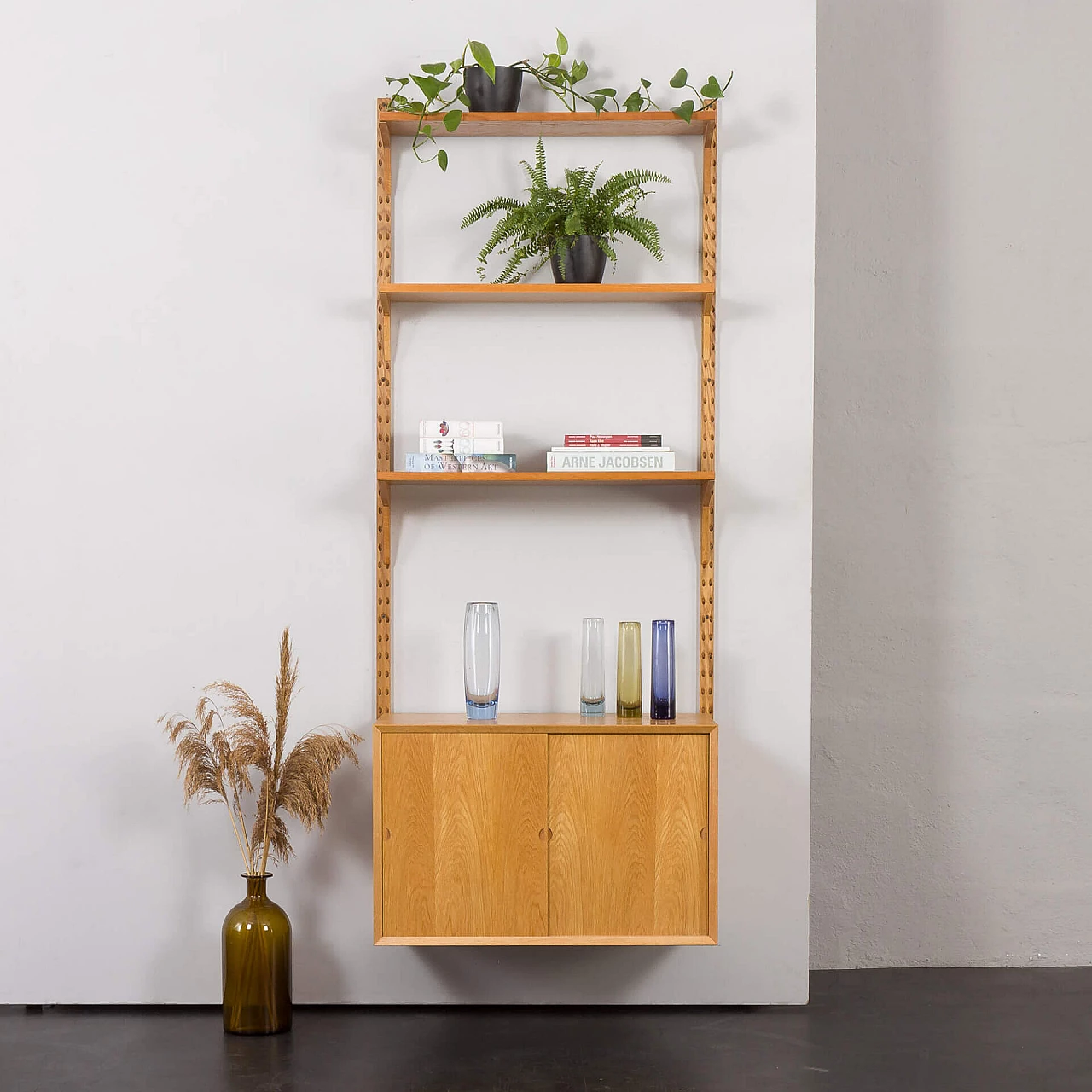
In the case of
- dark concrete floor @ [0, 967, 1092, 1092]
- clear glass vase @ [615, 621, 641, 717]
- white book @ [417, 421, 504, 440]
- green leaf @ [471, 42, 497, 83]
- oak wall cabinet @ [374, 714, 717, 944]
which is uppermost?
green leaf @ [471, 42, 497, 83]

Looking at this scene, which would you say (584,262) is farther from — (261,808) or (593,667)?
(261,808)

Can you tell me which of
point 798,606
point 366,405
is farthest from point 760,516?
point 366,405

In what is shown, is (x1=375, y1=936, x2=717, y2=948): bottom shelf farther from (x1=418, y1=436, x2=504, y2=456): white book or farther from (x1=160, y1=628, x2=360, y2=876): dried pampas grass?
(x1=418, y1=436, x2=504, y2=456): white book

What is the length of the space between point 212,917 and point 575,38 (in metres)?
2.43

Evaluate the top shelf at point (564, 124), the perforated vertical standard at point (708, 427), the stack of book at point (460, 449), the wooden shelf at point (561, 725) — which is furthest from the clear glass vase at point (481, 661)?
Result: the top shelf at point (564, 124)

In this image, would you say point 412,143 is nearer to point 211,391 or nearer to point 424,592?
point 211,391

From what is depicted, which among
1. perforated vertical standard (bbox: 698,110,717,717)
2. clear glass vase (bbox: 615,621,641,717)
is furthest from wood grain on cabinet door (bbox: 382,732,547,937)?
perforated vertical standard (bbox: 698,110,717,717)

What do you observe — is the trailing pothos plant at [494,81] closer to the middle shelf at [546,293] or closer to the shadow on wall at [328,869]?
the middle shelf at [546,293]

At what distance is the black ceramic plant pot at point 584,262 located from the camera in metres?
2.59

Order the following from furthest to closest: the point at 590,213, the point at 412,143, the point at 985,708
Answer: the point at 985,708, the point at 412,143, the point at 590,213

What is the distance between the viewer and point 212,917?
270 centimetres

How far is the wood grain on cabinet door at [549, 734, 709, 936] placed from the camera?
2.42 m

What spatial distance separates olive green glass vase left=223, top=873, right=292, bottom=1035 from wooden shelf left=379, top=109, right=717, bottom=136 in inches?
73.7

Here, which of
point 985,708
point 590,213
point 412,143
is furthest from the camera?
point 985,708
